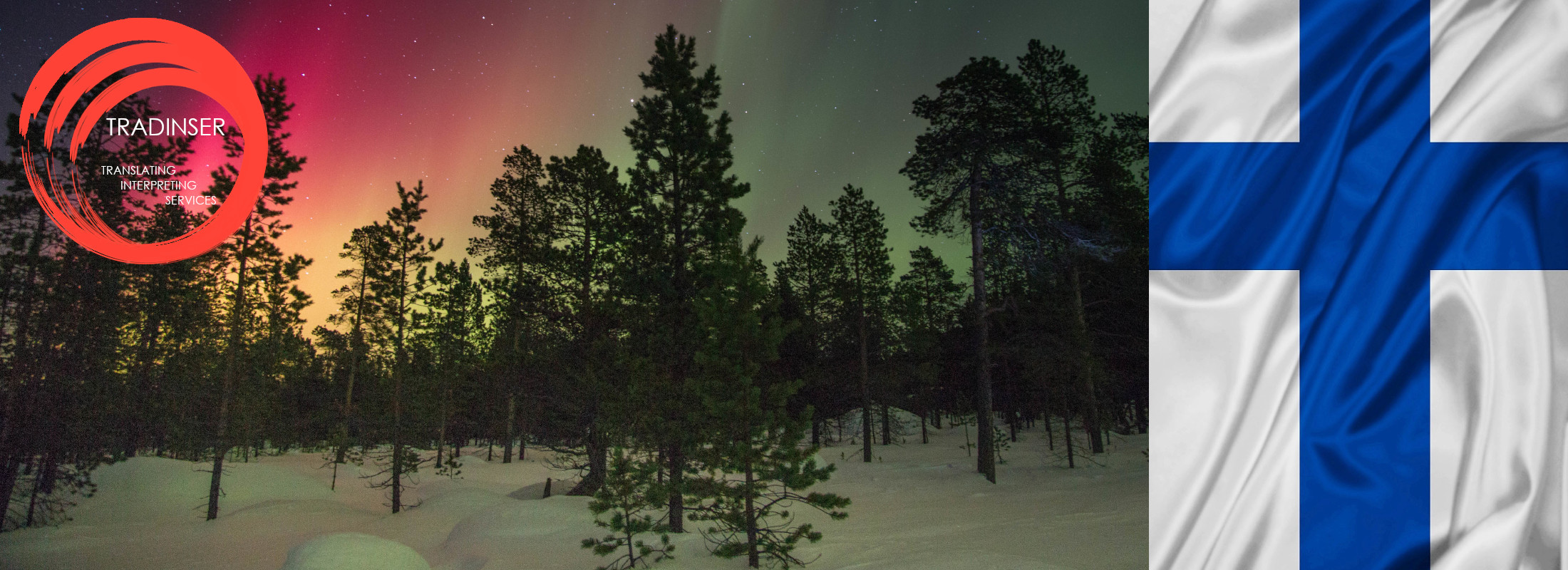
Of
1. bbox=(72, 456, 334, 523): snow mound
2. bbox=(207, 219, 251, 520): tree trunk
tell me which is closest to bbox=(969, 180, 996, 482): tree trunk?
bbox=(207, 219, 251, 520): tree trunk

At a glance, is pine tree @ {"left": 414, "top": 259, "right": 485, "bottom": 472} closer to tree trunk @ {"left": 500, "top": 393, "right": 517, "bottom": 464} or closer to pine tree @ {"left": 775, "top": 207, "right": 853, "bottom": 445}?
tree trunk @ {"left": 500, "top": 393, "right": 517, "bottom": 464}

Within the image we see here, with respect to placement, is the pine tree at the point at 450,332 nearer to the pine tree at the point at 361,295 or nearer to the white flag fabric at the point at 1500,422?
the pine tree at the point at 361,295

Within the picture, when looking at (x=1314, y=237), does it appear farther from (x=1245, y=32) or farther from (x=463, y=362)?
(x=463, y=362)

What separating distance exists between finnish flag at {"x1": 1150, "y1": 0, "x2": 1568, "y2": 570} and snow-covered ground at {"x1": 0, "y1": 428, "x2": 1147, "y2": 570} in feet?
25.6

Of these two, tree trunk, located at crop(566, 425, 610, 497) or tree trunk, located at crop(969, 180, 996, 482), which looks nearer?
tree trunk, located at crop(566, 425, 610, 497)

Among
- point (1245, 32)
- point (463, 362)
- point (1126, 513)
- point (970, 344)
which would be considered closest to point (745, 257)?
point (1126, 513)

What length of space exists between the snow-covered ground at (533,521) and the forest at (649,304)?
1.06 meters

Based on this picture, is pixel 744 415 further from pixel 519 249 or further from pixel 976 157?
pixel 519 249

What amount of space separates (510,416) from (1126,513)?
28.8 metres

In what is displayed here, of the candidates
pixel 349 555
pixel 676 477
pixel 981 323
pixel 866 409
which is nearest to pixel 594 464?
pixel 676 477

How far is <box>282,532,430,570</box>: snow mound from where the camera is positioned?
987cm

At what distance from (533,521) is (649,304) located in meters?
6.17

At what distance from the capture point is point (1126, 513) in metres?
13.4

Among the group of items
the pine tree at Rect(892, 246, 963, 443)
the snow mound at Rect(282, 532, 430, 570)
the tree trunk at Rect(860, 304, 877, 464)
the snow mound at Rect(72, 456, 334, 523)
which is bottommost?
the snow mound at Rect(72, 456, 334, 523)
